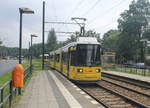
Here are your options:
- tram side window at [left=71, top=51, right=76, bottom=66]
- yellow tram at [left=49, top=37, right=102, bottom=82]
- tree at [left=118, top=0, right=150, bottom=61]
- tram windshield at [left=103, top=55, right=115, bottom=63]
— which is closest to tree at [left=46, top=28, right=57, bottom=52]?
tree at [left=118, top=0, right=150, bottom=61]

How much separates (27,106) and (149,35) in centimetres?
5901

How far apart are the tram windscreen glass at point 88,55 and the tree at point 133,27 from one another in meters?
49.4

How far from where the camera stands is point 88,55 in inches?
692

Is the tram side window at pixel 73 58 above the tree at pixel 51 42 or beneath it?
beneath

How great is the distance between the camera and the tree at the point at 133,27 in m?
66.5

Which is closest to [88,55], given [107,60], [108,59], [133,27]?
[107,60]

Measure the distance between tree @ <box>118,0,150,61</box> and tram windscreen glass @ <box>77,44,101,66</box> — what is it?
4938cm

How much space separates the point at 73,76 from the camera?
17.8 meters

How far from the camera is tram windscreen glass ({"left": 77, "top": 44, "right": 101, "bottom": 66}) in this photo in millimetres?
17438

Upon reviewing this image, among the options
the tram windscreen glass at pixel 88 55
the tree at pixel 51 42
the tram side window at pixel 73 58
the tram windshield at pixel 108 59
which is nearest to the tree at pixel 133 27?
the tram windshield at pixel 108 59

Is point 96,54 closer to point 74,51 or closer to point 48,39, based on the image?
point 74,51

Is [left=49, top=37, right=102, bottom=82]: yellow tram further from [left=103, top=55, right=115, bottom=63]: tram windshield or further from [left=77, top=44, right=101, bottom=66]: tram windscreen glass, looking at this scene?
[left=103, top=55, right=115, bottom=63]: tram windshield

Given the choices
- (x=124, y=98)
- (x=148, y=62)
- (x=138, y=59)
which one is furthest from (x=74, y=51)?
(x=138, y=59)

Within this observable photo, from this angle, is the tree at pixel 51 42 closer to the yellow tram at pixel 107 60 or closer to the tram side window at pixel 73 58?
the yellow tram at pixel 107 60
